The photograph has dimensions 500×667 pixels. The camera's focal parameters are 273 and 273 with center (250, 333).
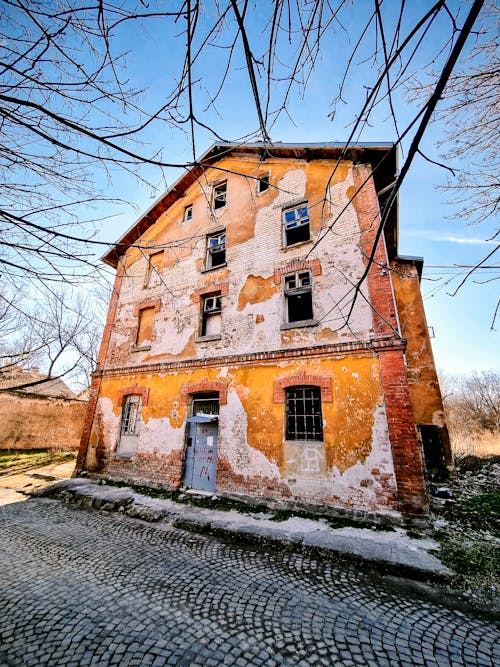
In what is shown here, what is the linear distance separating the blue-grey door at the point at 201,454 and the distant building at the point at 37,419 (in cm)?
926

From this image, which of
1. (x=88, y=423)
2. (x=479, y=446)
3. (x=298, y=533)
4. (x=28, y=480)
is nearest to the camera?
(x=298, y=533)

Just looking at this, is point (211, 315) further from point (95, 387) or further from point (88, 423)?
point (88, 423)

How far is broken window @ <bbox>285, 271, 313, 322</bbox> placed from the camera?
26.8 feet

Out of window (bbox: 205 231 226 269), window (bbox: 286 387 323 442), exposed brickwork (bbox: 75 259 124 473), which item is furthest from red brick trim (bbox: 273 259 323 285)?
exposed brickwork (bbox: 75 259 124 473)

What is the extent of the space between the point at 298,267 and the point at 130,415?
7.73 meters

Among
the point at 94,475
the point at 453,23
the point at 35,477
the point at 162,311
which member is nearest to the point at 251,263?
the point at 162,311

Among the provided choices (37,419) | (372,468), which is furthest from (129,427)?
(37,419)

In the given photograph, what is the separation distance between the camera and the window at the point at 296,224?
899cm

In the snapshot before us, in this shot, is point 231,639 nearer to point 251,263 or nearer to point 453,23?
point 453,23

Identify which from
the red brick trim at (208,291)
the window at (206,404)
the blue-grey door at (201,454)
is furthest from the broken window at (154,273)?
the blue-grey door at (201,454)

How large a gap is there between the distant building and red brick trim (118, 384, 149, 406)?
5854 millimetres

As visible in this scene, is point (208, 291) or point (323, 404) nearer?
point (323, 404)

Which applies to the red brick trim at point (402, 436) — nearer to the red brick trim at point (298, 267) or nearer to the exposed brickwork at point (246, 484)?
the exposed brickwork at point (246, 484)

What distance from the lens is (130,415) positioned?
9812 mm
